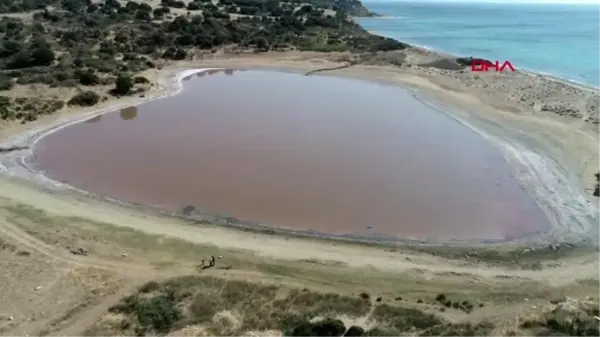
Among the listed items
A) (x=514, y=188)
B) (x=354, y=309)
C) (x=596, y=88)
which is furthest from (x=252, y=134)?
(x=596, y=88)

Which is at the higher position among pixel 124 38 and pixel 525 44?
pixel 525 44

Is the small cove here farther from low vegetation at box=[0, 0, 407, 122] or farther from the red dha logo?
the red dha logo

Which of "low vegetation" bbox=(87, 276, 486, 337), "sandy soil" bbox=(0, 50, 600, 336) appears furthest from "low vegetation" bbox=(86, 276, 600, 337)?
"sandy soil" bbox=(0, 50, 600, 336)

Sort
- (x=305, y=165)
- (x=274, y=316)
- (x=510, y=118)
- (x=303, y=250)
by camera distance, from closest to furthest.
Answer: (x=274, y=316)
(x=303, y=250)
(x=305, y=165)
(x=510, y=118)

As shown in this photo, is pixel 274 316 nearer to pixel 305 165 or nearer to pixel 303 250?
pixel 303 250

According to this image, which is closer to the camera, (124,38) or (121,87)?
(121,87)

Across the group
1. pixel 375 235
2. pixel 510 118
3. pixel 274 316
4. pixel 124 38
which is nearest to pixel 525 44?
pixel 510 118
